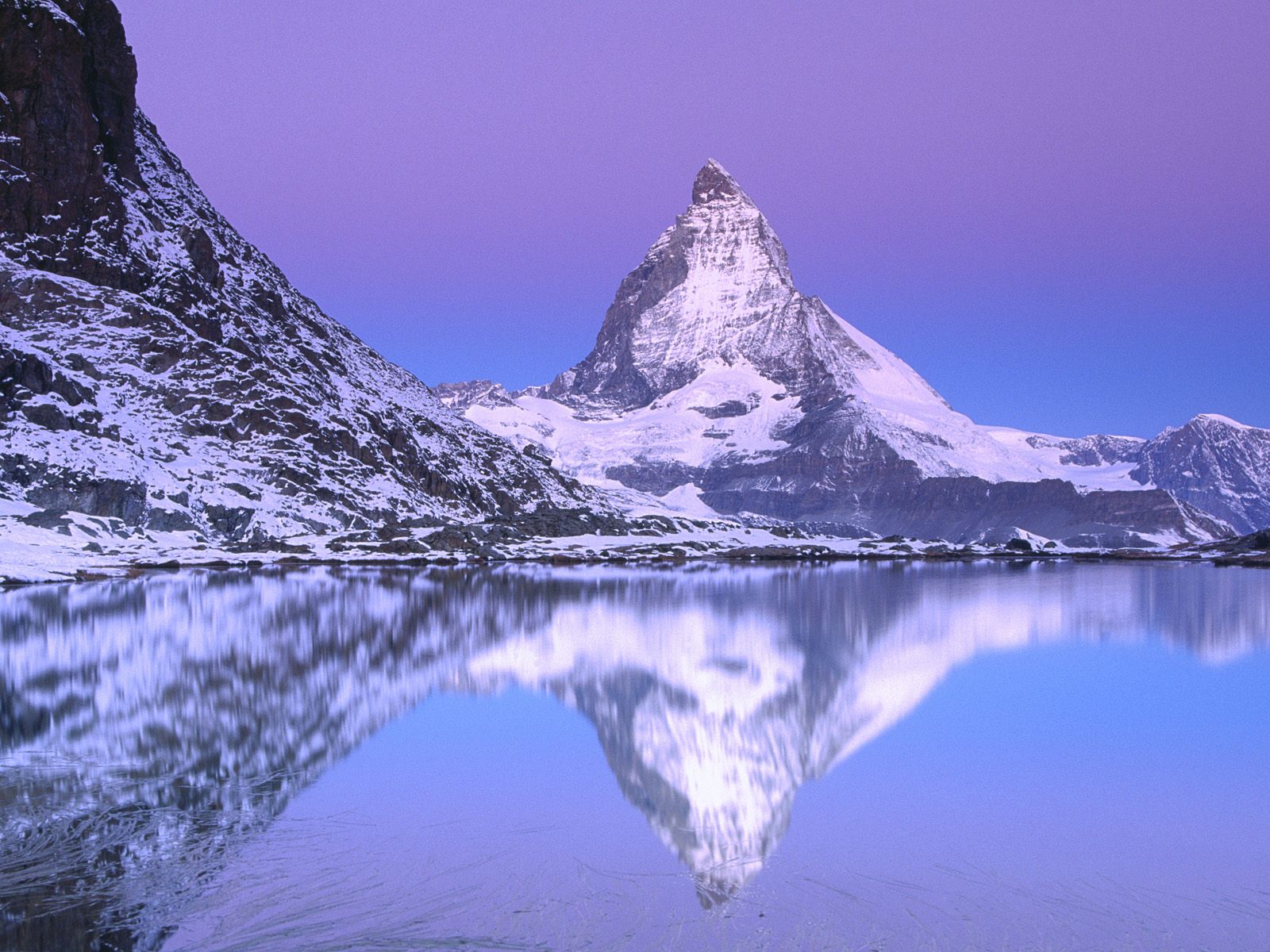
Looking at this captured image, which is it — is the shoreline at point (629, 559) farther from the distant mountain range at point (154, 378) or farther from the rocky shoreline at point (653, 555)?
the distant mountain range at point (154, 378)

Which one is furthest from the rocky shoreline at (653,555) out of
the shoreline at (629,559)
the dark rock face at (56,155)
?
the dark rock face at (56,155)

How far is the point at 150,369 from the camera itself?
111 metres

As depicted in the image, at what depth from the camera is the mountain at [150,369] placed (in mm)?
90500

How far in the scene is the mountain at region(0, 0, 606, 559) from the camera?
90500 mm

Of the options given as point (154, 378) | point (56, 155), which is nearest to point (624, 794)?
point (154, 378)

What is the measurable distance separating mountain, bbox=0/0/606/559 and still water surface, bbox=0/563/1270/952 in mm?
62465

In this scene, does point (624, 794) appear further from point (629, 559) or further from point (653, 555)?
point (653, 555)

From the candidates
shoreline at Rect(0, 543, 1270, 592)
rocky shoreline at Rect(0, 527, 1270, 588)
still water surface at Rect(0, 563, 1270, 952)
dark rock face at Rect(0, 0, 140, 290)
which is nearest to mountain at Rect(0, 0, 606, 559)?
dark rock face at Rect(0, 0, 140, 290)

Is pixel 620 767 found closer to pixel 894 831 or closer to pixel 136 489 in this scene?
pixel 894 831

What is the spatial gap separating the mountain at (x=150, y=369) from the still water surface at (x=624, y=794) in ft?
205

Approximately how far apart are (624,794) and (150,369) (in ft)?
354

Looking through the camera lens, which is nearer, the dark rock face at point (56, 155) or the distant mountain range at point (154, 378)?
the distant mountain range at point (154, 378)

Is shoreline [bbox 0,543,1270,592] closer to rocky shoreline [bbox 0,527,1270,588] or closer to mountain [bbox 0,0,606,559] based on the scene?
rocky shoreline [bbox 0,527,1270,588]

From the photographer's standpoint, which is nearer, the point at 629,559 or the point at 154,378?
the point at 629,559
